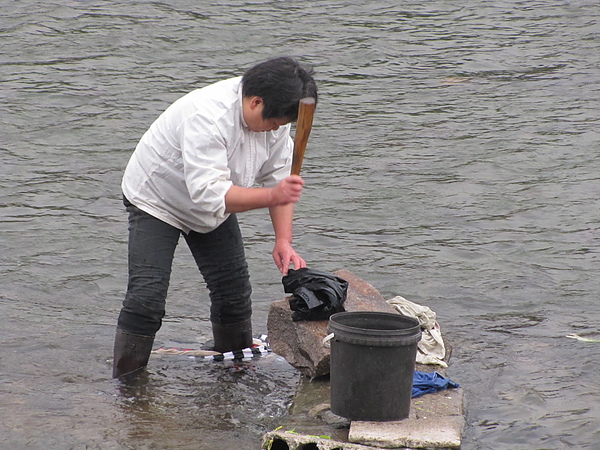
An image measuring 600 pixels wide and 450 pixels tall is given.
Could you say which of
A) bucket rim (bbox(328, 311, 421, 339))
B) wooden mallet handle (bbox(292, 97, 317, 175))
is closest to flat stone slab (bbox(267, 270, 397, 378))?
bucket rim (bbox(328, 311, 421, 339))

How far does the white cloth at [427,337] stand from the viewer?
5.43 meters

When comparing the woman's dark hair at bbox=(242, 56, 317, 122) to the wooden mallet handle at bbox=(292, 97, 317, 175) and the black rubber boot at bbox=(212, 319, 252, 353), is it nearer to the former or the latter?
the wooden mallet handle at bbox=(292, 97, 317, 175)

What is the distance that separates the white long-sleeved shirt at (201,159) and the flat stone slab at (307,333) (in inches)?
28.7

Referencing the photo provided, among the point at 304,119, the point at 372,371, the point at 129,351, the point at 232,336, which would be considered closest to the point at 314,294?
the point at 232,336

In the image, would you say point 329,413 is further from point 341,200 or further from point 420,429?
point 341,200

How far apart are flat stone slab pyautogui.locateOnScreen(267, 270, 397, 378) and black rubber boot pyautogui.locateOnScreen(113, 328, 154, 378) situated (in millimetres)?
725

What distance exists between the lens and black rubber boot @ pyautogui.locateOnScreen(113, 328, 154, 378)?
16.9 feet

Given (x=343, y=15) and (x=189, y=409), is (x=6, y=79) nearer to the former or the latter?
(x=343, y=15)

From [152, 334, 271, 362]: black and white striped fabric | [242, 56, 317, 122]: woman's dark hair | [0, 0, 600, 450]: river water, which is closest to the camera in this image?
[242, 56, 317, 122]: woman's dark hair

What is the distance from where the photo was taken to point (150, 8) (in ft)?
54.7

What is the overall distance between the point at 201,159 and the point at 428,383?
1.58 m

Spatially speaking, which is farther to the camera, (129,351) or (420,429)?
(129,351)

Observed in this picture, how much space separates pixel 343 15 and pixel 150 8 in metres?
3.20

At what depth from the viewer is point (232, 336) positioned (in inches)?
221
